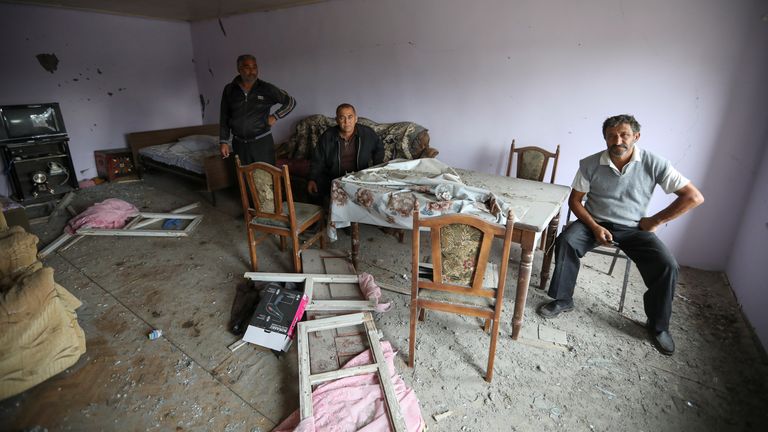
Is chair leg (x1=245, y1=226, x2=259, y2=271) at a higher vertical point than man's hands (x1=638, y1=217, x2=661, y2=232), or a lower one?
lower

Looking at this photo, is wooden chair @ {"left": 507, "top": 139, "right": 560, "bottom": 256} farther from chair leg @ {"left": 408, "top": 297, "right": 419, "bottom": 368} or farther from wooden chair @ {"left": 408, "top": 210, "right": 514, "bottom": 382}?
chair leg @ {"left": 408, "top": 297, "right": 419, "bottom": 368}

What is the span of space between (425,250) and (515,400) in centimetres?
154

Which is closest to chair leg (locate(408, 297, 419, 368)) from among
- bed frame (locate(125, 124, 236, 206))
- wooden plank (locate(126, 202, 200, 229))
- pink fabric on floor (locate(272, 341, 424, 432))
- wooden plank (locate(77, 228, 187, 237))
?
pink fabric on floor (locate(272, 341, 424, 432))

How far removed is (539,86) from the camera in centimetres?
320

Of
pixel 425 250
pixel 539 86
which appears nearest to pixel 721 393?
pixel 425 250

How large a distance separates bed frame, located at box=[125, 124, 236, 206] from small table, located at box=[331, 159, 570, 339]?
2337 millimetres

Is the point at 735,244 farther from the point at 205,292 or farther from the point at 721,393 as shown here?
the point at 205,292

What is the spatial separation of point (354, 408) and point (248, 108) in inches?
109

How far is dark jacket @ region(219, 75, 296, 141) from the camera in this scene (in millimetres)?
3354

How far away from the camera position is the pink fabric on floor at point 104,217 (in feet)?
11.2

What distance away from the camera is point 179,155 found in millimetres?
4598

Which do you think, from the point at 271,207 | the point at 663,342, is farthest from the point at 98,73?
the point at 663,342

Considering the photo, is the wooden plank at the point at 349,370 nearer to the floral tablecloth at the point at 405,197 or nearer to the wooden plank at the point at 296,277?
the wooden plank at the point at 296,277

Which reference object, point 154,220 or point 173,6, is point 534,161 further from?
point 173,6
